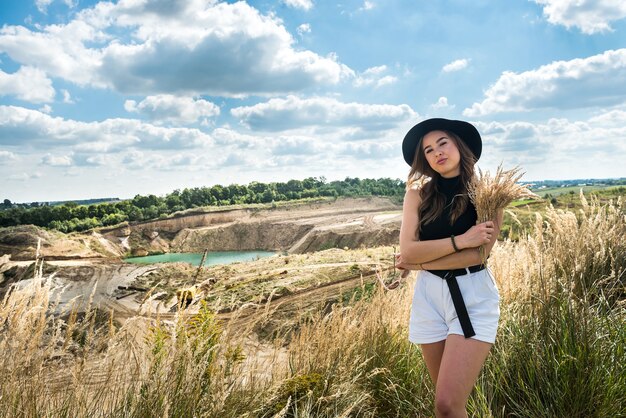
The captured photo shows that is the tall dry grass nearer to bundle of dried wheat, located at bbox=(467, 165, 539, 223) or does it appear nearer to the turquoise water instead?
bundle of dried wheat, located at bbox=(467, 165, 539, 223)

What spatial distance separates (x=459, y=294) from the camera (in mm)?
2455

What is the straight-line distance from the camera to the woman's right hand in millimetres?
2467

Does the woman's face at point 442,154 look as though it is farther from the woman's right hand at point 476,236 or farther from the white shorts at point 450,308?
the white shorts at point 450,308

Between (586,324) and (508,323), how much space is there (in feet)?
2.77

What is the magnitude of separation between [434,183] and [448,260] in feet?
1.94

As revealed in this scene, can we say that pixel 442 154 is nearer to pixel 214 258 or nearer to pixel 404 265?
pixel 404 265

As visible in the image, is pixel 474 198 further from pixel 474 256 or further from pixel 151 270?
pixel 151 270

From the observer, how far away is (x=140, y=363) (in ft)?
8.89

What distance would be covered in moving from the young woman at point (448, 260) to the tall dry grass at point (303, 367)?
67 cm

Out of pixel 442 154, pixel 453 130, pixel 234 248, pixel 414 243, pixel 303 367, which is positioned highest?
pixel 453 130

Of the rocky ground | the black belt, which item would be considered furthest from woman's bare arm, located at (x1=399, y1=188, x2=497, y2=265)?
the rocky ground

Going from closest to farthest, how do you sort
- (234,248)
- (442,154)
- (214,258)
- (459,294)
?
(459,294), (442,154), (214,258), (234,248)

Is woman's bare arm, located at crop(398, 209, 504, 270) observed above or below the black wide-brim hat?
below

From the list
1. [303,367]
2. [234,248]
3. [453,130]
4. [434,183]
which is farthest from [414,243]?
[234,248]
